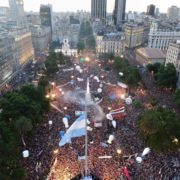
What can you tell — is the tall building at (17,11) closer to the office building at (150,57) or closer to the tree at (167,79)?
the office building at (150,57)

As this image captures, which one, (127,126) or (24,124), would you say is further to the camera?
(127,126)

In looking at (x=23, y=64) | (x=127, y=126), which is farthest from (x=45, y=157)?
(x=23, y=64)

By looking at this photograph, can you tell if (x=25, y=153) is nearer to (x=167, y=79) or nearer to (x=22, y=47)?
(x=167, y=79)

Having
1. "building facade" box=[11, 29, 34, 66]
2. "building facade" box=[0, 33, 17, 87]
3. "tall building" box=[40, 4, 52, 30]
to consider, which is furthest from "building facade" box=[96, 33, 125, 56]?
"tall building" box=[40, 4, 52, 30]

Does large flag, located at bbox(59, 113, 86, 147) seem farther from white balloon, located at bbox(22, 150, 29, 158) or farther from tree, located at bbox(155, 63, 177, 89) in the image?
tree, located at bbox(155, 63, 177, 89)

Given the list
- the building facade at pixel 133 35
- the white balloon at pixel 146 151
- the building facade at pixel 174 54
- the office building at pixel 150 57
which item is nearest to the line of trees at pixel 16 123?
the white balloon at pixel 146 151

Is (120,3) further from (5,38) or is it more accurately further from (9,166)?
(9,166)

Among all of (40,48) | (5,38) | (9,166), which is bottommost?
(40,48)
